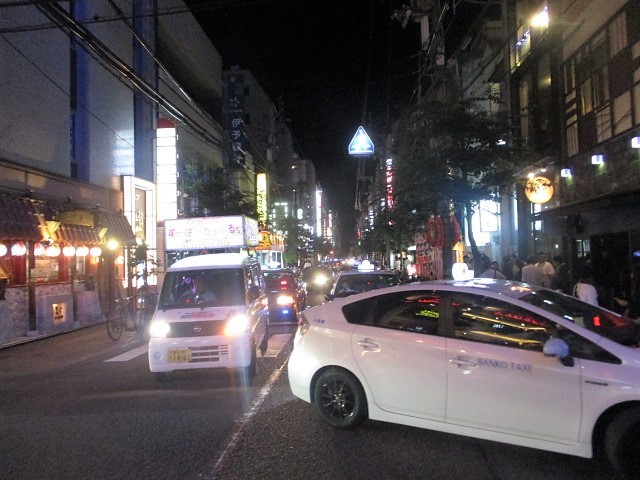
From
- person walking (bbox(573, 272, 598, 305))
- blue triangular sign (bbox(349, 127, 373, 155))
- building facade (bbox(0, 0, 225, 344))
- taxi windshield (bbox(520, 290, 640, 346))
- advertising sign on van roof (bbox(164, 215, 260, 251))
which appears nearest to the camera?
taxi windshield (bbox(520, 290, 640, 346))

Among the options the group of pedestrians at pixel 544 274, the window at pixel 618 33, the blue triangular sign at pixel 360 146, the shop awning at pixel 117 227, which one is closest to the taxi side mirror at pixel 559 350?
the group of pedestrians at pixel 544 274

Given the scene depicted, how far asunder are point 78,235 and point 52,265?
1170 mm

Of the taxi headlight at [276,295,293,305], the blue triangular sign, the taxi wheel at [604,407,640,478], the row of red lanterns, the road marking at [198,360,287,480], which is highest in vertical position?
the blue triangular sign

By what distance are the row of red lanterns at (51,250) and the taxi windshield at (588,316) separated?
13.0 metres

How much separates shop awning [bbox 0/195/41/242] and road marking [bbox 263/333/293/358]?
270 inches

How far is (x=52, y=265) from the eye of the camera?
59.3ft

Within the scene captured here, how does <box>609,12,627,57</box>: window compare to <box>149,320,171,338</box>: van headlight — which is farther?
<box>609,12,627,57</box>: window

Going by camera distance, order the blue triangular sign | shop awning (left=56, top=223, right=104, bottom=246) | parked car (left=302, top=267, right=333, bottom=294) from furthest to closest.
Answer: parked car (left=302, top=267, right=333, bottom=294) → the blue triangular sign → shop awning (left=56, top=223, right=104, bottom=246)

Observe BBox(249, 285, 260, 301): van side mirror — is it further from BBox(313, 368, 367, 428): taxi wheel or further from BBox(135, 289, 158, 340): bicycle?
BBox(135, 289, 158, 340): bicycle

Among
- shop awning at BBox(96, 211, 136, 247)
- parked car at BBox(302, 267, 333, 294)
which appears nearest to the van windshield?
shop awning at BBox(96, 211, 136, 247)

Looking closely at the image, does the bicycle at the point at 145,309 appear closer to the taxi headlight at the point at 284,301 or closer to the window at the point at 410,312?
A: the taxi headlight at the point at 284,301

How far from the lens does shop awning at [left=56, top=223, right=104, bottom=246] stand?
17.4m

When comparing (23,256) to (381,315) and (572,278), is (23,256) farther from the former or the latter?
(572,278)

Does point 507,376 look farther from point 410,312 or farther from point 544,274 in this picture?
point 544,274
